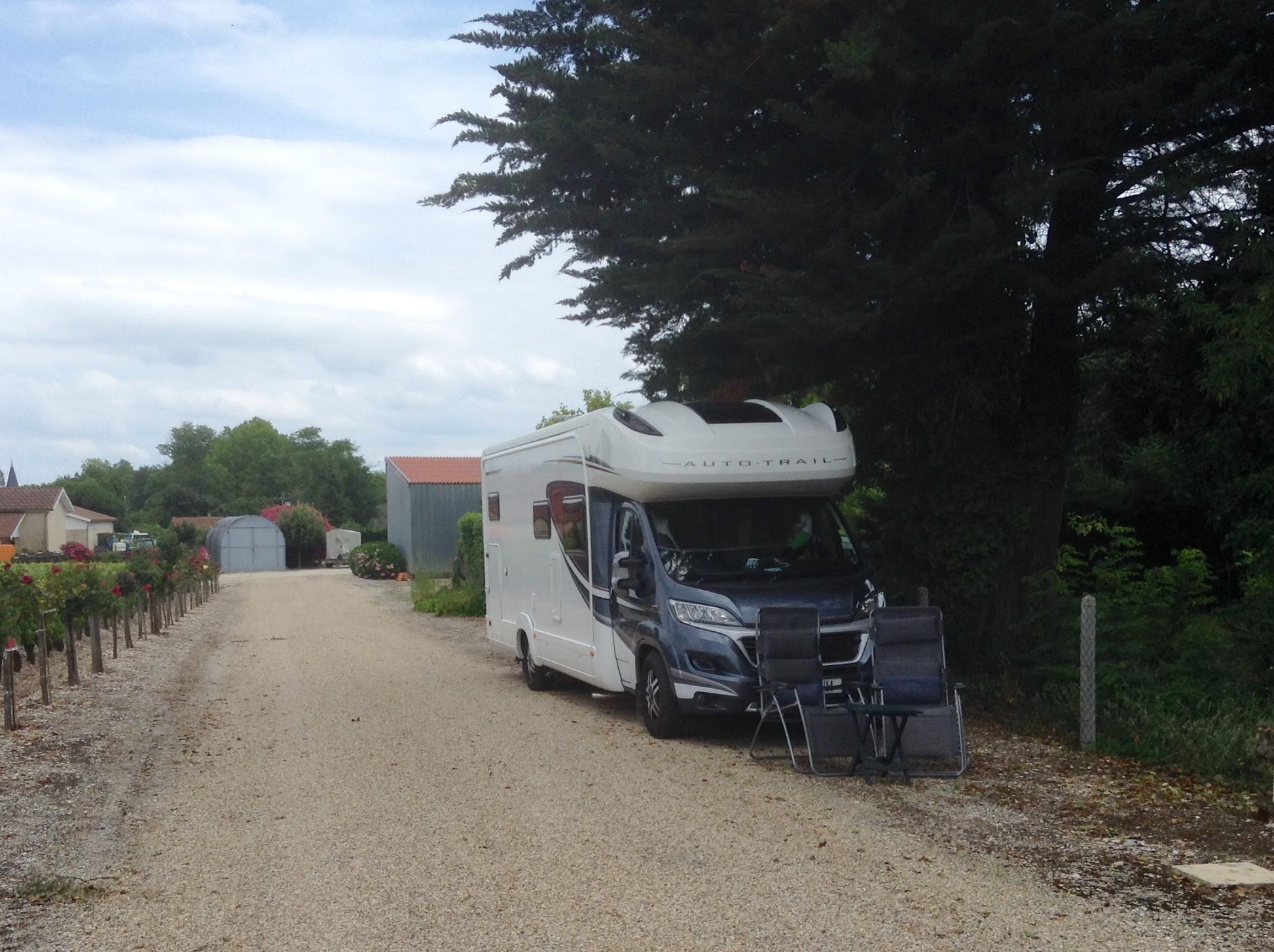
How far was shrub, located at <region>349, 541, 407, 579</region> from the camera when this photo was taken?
157 ft

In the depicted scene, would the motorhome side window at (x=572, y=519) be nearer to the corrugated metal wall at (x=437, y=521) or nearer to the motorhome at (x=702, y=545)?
the motorhome at (x=702, y=545)

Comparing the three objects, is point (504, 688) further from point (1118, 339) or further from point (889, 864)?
point (889, 864)

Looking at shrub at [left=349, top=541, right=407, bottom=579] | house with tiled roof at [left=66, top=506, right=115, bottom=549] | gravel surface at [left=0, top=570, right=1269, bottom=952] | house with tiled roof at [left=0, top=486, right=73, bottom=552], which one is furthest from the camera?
house with tiled roof at [left=66, top=506, right=115, bottom=549]

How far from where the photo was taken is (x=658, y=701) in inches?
415

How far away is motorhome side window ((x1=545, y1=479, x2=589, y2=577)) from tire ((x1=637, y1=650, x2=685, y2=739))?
1.60 metres

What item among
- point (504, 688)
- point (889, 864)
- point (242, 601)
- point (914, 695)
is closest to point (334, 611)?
point (242, 601)

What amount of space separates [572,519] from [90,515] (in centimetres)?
10114

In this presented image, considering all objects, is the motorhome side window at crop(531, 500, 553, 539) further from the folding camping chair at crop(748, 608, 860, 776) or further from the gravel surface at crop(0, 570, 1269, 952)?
the folding camping chair at crop(748, 608, 860, 776)

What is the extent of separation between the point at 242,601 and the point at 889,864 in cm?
3122

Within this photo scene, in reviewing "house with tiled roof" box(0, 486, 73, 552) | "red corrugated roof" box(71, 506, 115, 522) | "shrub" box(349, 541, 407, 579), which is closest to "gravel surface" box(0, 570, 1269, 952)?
"shrub" box(349, 541, 407, 579)

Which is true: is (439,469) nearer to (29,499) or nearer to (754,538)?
(754,538)

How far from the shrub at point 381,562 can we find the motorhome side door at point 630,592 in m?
37.3

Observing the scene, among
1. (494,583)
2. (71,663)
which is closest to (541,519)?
(494,583)

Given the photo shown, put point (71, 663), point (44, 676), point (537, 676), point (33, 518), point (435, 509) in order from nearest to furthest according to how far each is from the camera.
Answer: point (44, 676), point (537, 676), point (71, 663), point (435, 509), point (33, 518)
